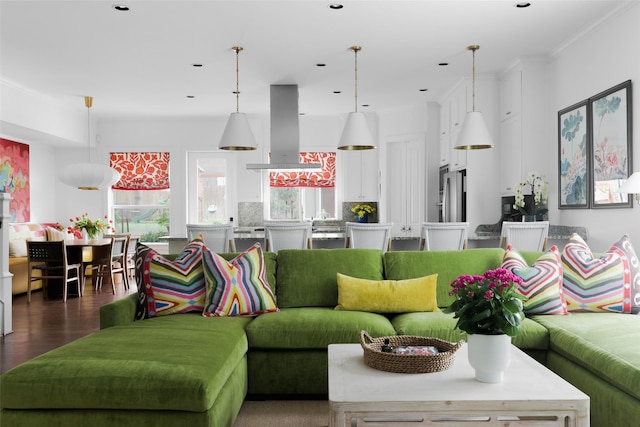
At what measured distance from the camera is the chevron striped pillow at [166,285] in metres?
3.52

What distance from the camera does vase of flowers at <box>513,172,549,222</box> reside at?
19.2ft

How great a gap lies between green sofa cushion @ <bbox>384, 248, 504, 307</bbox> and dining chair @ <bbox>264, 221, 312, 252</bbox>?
1.62m

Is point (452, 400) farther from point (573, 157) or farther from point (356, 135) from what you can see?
point (356, 135)

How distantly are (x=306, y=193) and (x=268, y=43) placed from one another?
466 cm

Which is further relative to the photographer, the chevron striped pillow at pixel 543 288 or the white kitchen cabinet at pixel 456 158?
the white kitchen cabinet at pixel 456 158

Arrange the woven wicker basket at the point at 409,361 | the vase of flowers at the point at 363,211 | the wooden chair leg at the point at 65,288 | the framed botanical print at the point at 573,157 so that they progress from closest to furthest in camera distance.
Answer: the woven wicker basket at the point at 409,361 < the framed botanical print at the point at 573,157 < the wooden chair leg at the point at 65,288 < the vase of flowers at the point at 363,211

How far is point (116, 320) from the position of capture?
3.35 meters

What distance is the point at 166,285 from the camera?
3.55 meters

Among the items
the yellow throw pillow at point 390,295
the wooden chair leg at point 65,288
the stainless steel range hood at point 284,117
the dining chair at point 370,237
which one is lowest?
the wooden chair leg at point 65,288

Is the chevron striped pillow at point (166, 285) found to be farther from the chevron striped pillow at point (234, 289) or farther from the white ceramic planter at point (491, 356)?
the white ceramic planter at point (491, 356)

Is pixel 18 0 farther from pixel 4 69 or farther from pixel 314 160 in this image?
pixel 314 160

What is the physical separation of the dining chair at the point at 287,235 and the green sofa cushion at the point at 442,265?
5.32ft

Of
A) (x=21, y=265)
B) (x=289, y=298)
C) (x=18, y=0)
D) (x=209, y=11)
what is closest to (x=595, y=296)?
(x=289, y=298)

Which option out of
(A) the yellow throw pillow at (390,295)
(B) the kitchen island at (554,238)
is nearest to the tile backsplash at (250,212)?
(B) the kitchen island at (554,238)
